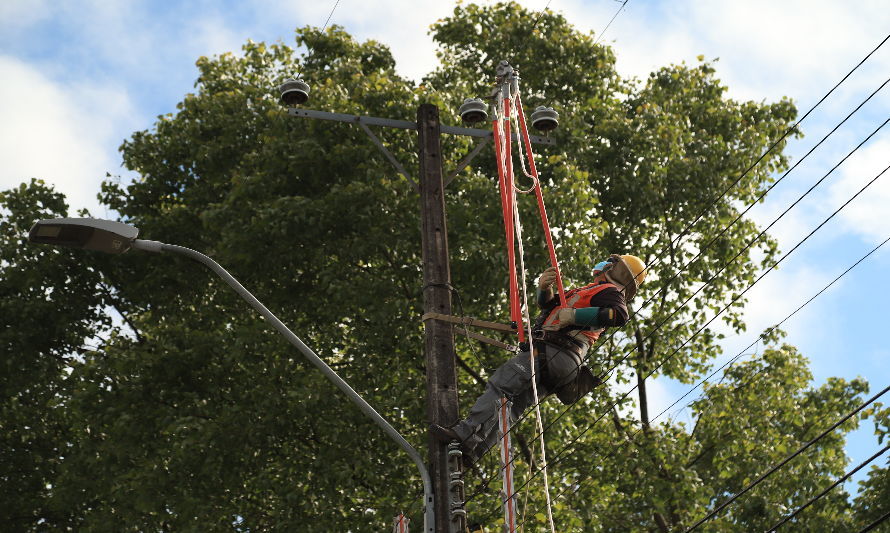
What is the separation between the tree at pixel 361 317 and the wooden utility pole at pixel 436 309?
525cm

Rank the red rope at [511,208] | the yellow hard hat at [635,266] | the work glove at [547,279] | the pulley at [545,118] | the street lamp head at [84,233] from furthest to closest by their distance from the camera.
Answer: the pulley at [545,118] < the yellow hard hat at [635,266] < the street lamp head at [84,233] < the work glove at [547,279] < the red rope at [511,208]

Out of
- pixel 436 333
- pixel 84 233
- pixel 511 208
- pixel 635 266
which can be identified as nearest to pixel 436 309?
pixel 436 333

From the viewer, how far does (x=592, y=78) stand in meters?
17.9

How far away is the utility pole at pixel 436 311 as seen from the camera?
23.0 feet

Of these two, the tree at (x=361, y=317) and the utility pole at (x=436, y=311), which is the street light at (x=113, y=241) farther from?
the tree at (x=361, y=317)

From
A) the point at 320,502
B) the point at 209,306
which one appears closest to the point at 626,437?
the point at 320,502

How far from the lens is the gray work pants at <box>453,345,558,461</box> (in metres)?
7.05

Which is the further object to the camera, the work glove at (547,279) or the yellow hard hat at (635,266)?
the yellow hard hat at (635,266)

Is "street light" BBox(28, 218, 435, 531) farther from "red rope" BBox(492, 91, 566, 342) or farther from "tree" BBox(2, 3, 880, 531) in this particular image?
"tree" BBox(2, 3, 880, 531)

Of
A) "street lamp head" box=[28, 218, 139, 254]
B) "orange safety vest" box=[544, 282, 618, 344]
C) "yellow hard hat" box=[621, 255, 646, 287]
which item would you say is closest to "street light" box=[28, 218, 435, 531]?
"street lamp head" box=[28, 218, 139, 254]

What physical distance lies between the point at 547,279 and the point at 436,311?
2.80 feet

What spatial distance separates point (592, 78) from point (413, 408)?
7405mm

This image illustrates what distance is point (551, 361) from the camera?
720 cm

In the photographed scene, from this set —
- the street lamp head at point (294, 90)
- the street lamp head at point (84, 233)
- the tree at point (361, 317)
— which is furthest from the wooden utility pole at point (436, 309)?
the tree at point (361, 317)
